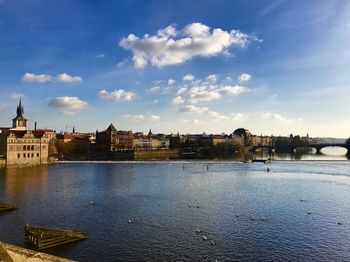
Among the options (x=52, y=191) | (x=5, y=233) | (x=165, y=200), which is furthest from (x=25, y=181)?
(x=5, y=233)

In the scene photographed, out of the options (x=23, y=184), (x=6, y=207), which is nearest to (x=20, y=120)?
(x=23, y=184)

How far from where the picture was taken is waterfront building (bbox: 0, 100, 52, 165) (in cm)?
11725

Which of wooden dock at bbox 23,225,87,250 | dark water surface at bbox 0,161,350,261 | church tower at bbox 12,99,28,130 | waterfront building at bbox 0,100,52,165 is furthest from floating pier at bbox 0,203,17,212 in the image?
church tower at bbox 12,99,28,130

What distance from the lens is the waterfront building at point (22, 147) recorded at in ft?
385

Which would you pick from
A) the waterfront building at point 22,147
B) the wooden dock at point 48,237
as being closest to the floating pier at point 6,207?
the wooden dock at point 48,237

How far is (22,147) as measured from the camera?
122625 millimetres

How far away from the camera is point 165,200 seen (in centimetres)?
5559

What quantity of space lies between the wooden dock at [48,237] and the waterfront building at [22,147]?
Answer: 9053 cm

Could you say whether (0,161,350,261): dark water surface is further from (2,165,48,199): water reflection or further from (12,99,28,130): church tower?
(12,99,28,130): church tower

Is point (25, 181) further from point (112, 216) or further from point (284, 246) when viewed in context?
point (284, 246)

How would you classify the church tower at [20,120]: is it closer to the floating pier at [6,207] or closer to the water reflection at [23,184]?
the water reflection at [23,184]

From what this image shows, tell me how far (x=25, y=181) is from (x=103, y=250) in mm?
51316

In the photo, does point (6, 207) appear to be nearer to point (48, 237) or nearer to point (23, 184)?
point (48, 237)

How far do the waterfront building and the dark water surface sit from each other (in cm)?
4594
